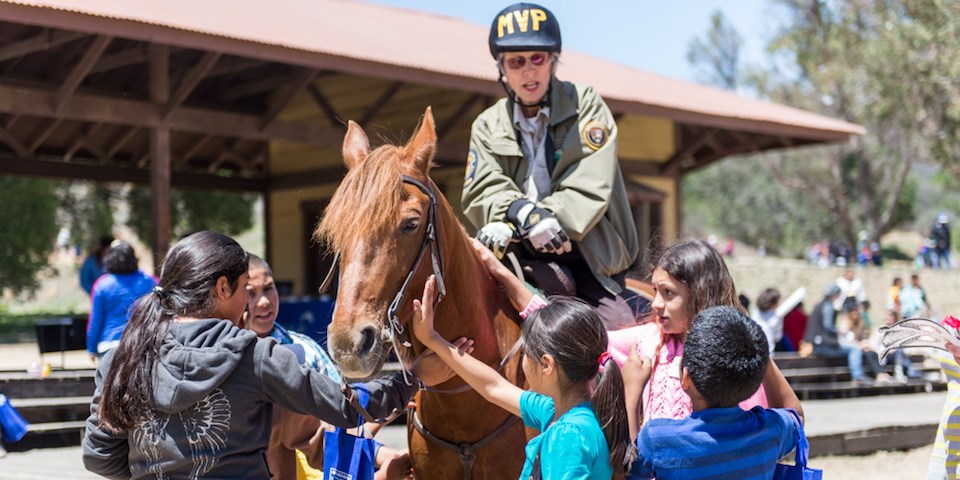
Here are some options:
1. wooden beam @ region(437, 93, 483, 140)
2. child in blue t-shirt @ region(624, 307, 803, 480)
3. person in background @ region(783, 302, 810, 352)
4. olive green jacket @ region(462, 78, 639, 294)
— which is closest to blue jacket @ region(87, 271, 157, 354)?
olive green jacket @ region(462, 78, 639, 294)

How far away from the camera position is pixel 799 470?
9.18ft

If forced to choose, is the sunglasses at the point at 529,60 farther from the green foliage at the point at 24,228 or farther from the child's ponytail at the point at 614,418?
the green foliage at the point at 24,228

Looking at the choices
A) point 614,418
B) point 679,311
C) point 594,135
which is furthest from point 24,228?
point 614,418

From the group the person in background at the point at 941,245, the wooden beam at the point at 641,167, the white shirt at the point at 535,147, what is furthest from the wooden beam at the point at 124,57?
the person in background at the point at 941,245

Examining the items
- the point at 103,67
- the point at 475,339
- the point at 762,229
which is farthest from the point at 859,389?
the point at 762,229

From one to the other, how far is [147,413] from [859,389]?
42.8ft

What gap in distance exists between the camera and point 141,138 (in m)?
17.0

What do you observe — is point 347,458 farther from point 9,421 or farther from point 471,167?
point 9,421

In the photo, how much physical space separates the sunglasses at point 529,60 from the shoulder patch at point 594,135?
1.06ft

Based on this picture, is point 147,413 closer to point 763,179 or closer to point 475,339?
point 475,339

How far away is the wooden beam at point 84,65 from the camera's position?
33.8ft

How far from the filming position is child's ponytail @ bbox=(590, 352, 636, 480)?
266 cm

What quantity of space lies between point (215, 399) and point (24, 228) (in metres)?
27.0

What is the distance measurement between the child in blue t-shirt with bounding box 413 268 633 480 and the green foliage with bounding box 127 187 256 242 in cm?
2528
